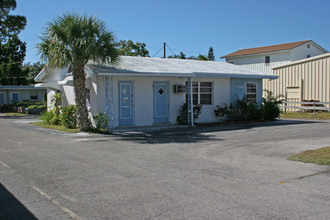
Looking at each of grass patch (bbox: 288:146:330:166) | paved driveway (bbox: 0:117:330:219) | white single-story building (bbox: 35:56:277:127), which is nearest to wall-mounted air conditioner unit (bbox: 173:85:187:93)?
white single-story building (bbox: 35:56:277:127)

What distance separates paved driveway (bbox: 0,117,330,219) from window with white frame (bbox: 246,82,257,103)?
8.57 m

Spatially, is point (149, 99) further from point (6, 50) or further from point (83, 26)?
point (6, 50)

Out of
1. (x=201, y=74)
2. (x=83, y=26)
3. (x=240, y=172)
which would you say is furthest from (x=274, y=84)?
(x=240, y=172)

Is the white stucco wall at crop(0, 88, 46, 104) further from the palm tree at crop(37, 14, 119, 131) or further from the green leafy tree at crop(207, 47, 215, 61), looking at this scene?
the green leafy tree at crop(207, 47, 215, 61)

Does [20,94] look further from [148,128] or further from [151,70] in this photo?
[148,128]

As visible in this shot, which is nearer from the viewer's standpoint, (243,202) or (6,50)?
(243,202)

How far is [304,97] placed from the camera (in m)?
28.2

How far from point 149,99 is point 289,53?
85.0ft

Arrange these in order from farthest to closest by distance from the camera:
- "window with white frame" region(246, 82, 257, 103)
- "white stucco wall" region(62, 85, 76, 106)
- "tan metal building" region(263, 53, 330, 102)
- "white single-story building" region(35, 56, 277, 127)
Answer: "tan metal building" region(263, 53, 330, 102) < "window with white frame" region(246, 82, 257, 103) < "white stucco wall" region(62, 85, 76, 106) < "white single-story building" region(35, 56, 277, 127)

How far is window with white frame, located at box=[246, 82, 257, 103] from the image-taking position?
19.9m

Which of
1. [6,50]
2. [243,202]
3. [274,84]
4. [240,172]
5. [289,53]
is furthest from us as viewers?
[6,50]

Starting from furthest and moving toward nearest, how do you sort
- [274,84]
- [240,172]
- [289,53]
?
1. [289,53]
2. [274,84]
3. [240,172]

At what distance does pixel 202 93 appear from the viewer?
18109 millimetres

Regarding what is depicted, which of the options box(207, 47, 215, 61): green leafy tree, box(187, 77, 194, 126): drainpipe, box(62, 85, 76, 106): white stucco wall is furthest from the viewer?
box(207, 47, 215, 61): green leafy tree
